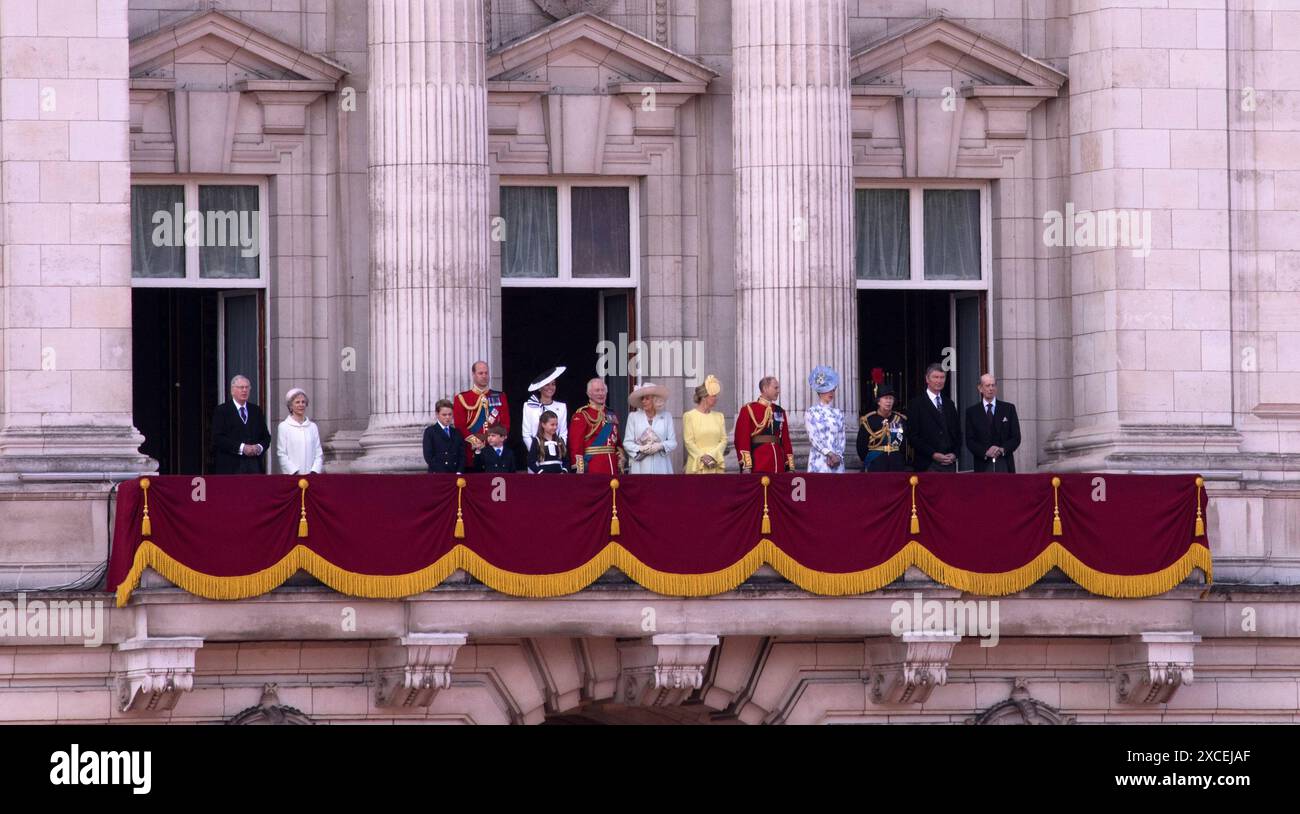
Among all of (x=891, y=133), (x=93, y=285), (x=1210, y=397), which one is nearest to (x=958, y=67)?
(x=891, y=133)

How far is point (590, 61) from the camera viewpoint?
164ft

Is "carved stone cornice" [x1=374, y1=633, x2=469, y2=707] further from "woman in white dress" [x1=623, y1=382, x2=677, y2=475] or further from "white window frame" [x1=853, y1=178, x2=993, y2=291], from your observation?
"white window frame" [x1=853, y1=178, x2=993, y2=291]

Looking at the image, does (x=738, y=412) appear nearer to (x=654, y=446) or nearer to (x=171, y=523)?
Result: (x=654, y=446)

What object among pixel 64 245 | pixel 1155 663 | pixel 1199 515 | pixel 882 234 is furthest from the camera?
pixel 882 234

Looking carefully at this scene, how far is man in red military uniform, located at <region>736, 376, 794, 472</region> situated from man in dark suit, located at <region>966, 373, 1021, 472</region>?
3218 millimetres

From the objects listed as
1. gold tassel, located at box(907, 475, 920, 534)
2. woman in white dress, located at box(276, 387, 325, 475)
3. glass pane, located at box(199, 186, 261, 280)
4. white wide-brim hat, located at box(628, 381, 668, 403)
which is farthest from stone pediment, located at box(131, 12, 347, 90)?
gold tassel, located at box(907, 475, 920, 534)

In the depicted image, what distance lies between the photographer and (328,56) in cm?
4941

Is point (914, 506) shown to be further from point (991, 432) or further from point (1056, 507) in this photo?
point (991, 432)

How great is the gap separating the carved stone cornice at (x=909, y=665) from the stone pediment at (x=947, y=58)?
930 centimetres

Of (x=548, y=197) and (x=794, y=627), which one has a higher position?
(x=548, y=197)

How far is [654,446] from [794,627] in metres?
3.15

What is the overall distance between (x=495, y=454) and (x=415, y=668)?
304 cm

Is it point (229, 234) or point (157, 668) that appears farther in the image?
point (229, 234)

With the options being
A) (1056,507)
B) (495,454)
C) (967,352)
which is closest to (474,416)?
(495,454)
